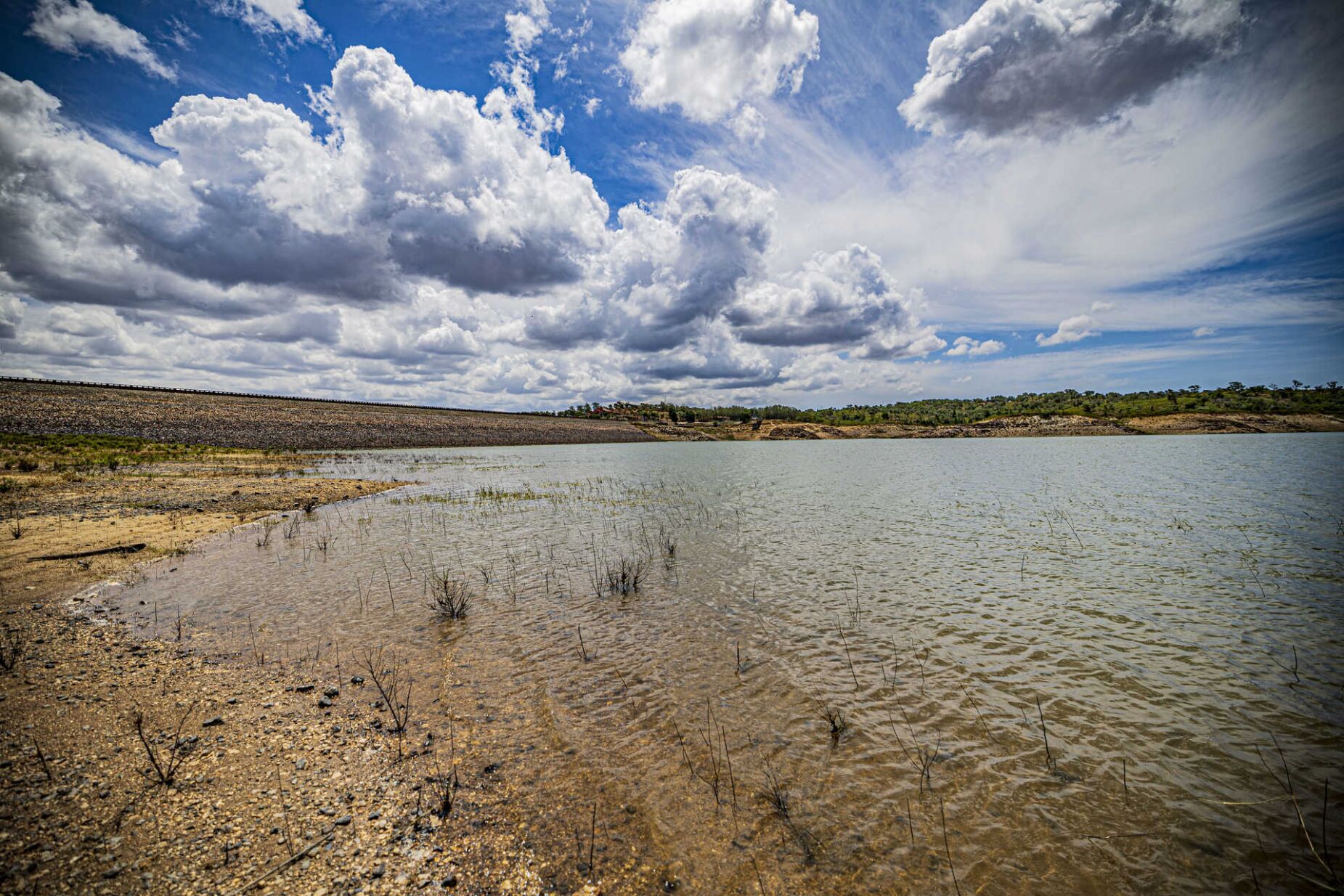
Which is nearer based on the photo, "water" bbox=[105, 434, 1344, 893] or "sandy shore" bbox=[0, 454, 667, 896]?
"sandy shore" bbox=[0, 454, 667, 896]

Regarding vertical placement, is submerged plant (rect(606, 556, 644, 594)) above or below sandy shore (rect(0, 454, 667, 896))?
below

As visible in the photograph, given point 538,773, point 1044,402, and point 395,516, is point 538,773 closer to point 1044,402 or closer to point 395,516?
point 395,516

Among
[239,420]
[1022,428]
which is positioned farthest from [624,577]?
[1022,428]

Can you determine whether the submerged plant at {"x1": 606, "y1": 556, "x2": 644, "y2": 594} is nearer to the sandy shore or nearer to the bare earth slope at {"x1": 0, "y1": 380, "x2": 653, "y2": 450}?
the sandy shore

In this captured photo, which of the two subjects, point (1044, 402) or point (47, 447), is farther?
point (1044, 402)

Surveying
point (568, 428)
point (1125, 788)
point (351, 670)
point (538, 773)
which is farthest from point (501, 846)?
point (568, 428)

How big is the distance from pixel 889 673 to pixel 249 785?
29.0ft

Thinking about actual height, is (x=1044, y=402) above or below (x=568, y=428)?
above

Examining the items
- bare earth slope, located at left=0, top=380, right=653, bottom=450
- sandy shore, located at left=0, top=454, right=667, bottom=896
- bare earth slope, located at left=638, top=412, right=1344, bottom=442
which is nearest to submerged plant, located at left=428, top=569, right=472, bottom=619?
sandy shore, located at left=0, top=454, right=667, bottom=896

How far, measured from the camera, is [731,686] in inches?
324

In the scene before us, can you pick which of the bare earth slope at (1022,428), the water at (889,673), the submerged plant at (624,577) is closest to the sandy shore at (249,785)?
the water at (889,673)

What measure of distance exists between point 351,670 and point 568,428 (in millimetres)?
127704

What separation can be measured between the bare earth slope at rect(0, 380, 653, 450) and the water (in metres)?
59.1

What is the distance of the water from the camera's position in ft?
17.1
